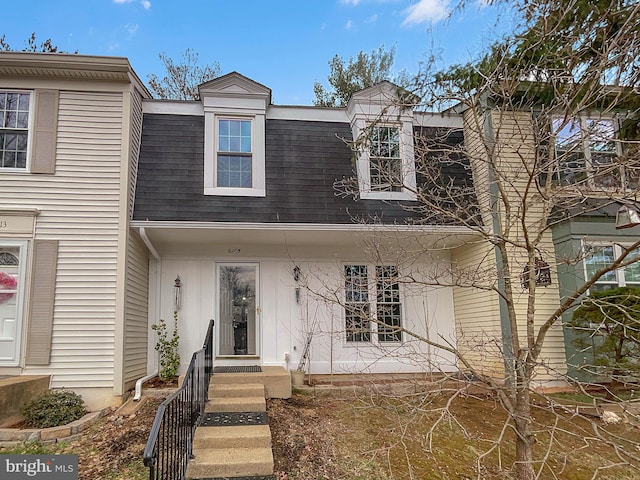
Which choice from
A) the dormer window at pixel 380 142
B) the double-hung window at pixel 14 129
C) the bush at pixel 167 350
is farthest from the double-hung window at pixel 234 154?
the double-hung window at pixel 14 129

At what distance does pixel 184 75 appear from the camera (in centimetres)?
1697

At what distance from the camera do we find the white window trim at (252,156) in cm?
755

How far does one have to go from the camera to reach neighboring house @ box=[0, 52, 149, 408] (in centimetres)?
628

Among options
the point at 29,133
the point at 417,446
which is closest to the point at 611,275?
the point at 417,446

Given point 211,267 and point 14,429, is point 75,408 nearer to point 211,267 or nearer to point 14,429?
point 14,429

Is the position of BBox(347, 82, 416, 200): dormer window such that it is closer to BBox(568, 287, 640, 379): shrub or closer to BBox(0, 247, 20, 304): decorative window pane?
BBox(568, 287, 640, 379): shrub

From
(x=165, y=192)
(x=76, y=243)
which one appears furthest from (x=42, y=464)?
(x=165, y=192)

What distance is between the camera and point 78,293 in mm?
6488

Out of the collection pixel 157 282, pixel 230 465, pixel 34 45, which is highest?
pixel 34 45

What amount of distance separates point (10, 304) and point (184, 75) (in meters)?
13.0

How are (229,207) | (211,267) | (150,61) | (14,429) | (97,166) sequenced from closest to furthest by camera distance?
(14,429), (97,166), (229,207), (211,267), (150,61)

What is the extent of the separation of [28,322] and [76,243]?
1322 millimetres

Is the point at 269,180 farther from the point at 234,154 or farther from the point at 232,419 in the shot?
the point at 232,419

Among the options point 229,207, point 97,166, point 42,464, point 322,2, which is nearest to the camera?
point 42,464
